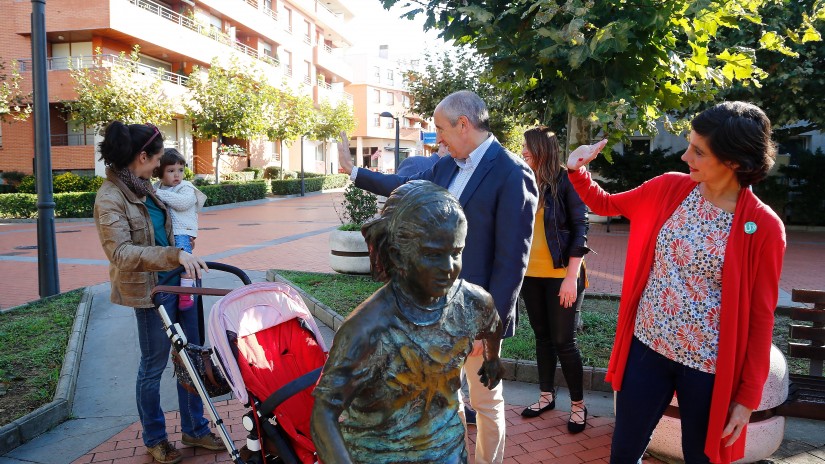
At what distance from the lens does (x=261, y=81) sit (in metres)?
28.0

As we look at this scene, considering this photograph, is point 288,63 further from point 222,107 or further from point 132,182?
point 132,182

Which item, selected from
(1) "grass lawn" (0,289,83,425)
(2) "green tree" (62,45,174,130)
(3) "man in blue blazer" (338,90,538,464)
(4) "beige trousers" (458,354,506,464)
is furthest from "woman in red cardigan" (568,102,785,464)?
(2) "green tree" (62,45,174,130)

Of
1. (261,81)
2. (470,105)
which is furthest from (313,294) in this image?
(261,81)

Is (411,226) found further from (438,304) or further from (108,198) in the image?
(108,198)

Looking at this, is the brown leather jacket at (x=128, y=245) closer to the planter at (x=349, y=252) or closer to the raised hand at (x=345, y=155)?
the raised hand at (x=345, y=155)


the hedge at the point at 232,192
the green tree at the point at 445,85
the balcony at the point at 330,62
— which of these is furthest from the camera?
the balcony at the point at 330,62

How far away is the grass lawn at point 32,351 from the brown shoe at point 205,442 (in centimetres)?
125

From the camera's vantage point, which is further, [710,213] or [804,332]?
[804,332]

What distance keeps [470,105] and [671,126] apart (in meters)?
2.98

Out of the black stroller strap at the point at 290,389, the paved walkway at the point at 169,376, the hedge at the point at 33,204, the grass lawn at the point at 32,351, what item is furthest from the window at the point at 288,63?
the black stroller strap at the point at 290,389

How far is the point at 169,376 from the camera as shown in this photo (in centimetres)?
505

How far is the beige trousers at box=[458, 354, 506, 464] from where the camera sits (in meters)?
2.90

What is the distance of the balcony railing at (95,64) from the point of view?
2330 centimetres

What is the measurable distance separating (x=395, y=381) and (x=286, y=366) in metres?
1.51
